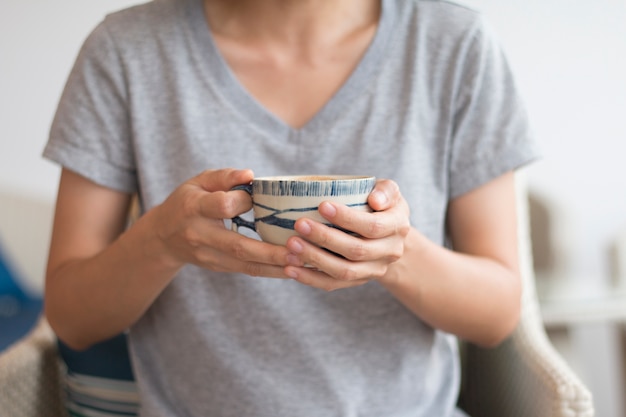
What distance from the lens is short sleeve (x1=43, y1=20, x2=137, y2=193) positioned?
995 millimetres

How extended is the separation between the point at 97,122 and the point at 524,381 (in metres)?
0.71

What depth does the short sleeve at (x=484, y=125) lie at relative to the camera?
99cm

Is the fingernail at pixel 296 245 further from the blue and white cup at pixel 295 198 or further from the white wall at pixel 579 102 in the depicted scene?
the white wall at pixel 579 102

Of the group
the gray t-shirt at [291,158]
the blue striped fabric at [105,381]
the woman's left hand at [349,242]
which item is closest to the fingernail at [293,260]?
the woman's left hand at [349,242]

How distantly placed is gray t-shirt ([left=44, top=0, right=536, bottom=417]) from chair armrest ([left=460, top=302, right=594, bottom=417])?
0.13 m

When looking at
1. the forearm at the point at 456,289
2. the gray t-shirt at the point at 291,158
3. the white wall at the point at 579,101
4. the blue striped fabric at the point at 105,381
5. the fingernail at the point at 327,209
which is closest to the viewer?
the fingernail at the point at 327,209

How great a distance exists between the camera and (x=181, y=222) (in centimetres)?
76

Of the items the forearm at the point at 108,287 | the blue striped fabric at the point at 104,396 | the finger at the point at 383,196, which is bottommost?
the blue striped fabric at the point at 104,396

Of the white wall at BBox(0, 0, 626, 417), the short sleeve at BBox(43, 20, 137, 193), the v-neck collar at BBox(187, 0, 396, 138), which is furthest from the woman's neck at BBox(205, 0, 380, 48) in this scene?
the white wall at BBox(0, 0, 626, 417)

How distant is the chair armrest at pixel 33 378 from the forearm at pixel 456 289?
22.2 inches

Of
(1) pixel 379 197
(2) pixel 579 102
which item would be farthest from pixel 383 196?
(2) pixel 579 102

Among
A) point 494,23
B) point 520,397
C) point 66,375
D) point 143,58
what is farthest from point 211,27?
point 494,23

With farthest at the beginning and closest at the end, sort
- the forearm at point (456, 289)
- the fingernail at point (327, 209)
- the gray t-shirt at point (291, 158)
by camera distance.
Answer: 1. the gray t-shirt at point (291, 158)
2. the forearm at point (456, 289)
3. the fingernail at point (327, 209)

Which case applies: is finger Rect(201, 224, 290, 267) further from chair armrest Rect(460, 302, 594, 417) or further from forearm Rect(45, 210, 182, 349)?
chair armrest Rect(460, 302, 594, 417)
